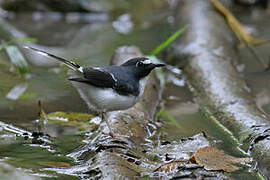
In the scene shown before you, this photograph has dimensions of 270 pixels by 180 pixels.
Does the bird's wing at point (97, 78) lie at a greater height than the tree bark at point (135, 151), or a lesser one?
greater

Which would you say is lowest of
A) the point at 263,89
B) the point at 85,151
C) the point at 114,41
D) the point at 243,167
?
the point at 243,167

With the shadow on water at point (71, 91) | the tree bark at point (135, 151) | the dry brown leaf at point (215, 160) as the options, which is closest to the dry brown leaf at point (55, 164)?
the shadow on water at point (71, 91)

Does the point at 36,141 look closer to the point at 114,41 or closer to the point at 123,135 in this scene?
the point at 123,135

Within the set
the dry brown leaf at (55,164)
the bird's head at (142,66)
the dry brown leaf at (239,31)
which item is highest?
the dry brown leaf at (239,31)

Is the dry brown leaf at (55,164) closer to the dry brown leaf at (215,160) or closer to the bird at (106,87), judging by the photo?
the bird at (106,87)

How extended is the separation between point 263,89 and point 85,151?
3341mm

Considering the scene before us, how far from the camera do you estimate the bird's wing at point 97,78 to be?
4.38 metres

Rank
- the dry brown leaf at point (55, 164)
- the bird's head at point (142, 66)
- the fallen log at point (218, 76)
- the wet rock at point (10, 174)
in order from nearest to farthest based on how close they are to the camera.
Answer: the wet rock at point (10, 174) → the dry brown leaf at point (55, 164) → the fallen log at point (218, 76) → the bird's head at point (142, 66)

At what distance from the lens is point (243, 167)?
422 cm

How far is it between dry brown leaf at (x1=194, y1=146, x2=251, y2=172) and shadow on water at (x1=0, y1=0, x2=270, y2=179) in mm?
126

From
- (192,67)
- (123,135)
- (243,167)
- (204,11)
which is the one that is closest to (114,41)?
(204,11)

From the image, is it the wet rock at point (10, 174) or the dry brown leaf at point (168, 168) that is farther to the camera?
the dry brown leaf at point (168, 168)

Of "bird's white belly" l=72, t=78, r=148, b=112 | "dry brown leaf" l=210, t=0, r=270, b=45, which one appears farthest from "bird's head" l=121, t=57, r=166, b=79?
"dry brown leaf" l=210, t=0, r=270, b=45

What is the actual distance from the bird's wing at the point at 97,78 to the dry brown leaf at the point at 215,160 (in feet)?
3.44
